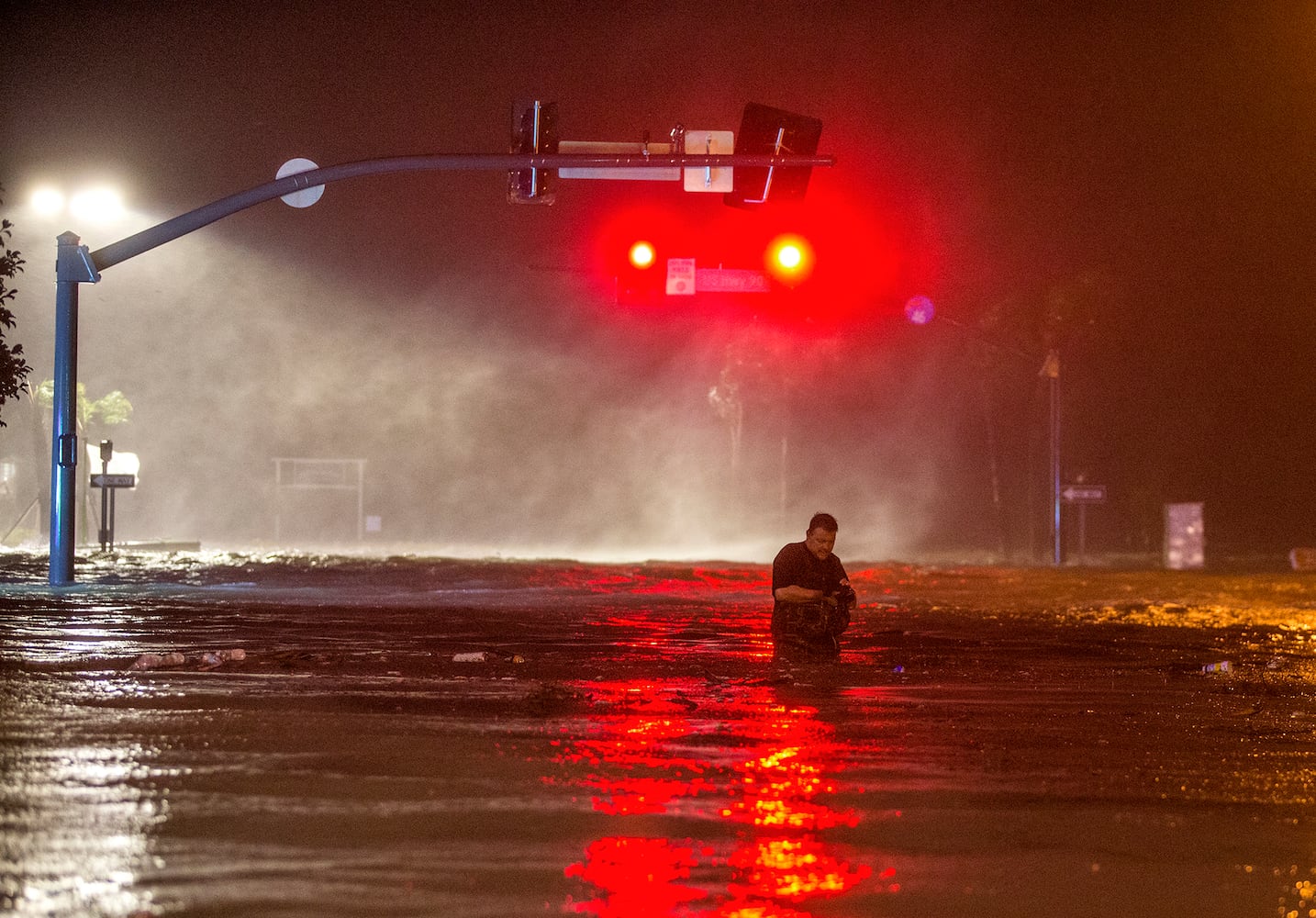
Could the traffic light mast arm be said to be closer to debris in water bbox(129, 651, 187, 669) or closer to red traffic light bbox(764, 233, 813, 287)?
red traffic light bbox(764, 233, 813, 287)

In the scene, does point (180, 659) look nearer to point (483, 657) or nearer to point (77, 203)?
point (483, 657)

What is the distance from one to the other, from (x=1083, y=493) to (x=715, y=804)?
78.0ft

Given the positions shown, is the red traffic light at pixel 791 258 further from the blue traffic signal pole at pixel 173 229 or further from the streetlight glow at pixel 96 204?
the streetlight glow at pixel 96 204

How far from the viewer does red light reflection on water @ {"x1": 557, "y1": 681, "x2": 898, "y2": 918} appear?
4332mm

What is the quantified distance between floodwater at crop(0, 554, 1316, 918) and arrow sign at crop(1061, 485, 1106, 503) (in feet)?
47.8

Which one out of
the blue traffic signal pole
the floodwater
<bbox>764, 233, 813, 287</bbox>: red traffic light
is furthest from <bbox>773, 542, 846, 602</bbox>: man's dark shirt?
<bbox>764, 233, 813, 287</bbox>: red traffic light

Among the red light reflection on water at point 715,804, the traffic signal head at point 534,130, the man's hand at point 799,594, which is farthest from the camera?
the traffic signal head at point 534,130

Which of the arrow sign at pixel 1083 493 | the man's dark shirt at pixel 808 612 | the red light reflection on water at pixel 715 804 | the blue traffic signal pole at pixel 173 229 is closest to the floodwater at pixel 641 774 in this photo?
the red light reflection on water at pixel 715 804

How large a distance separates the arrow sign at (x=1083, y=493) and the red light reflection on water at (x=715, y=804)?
20.5 m

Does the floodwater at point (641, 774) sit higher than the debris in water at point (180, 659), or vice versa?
the debris in water at point (180, 659)

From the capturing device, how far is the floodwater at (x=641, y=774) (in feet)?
14.4

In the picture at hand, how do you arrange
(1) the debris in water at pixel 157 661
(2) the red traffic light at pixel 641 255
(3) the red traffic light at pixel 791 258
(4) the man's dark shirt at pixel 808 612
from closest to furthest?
(1) the debris in water at pixel 157 661 < (4) the man's dark shirt at pixel 808 612 < (3) the red traffic light at pixel 791 258 < (2) the red traffic light at pixel 641 255

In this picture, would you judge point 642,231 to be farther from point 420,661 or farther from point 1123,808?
point 1123,808

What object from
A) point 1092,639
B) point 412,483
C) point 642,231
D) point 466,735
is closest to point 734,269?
point 642,231
